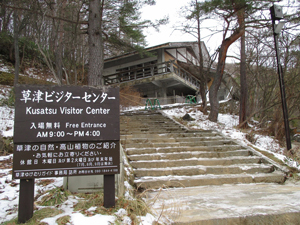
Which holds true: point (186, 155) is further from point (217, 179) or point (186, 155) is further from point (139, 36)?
point (139, 36)

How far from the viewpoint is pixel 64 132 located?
2809 millimetres

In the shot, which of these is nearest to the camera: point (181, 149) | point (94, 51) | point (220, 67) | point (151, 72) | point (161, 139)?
point (181, 149)

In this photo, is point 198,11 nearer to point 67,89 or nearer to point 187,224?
point 67,89

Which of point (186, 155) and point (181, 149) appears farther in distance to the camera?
point (181, 149)

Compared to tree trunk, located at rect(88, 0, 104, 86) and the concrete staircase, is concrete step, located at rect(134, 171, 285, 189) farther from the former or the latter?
tree trunk, located at rect(88, 0, 104, 86)

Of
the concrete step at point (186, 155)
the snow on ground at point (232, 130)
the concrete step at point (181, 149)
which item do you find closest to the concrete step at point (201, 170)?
the concrete step at point (186, 155)

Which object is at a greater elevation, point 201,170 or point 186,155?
point 186,155

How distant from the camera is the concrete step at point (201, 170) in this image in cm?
499

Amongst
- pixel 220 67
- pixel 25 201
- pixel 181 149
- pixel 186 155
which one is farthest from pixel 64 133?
pixel 220 67

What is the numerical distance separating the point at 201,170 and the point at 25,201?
3.79 meters

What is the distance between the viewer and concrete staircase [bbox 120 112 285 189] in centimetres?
479

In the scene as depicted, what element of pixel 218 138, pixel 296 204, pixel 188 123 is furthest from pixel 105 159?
pixel 188 123

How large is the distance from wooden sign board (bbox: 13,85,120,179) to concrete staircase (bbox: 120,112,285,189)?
60.3 inches

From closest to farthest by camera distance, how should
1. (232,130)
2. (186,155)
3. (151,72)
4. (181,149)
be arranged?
(186,155) → (181,149) → (232,130) → (151,72)
